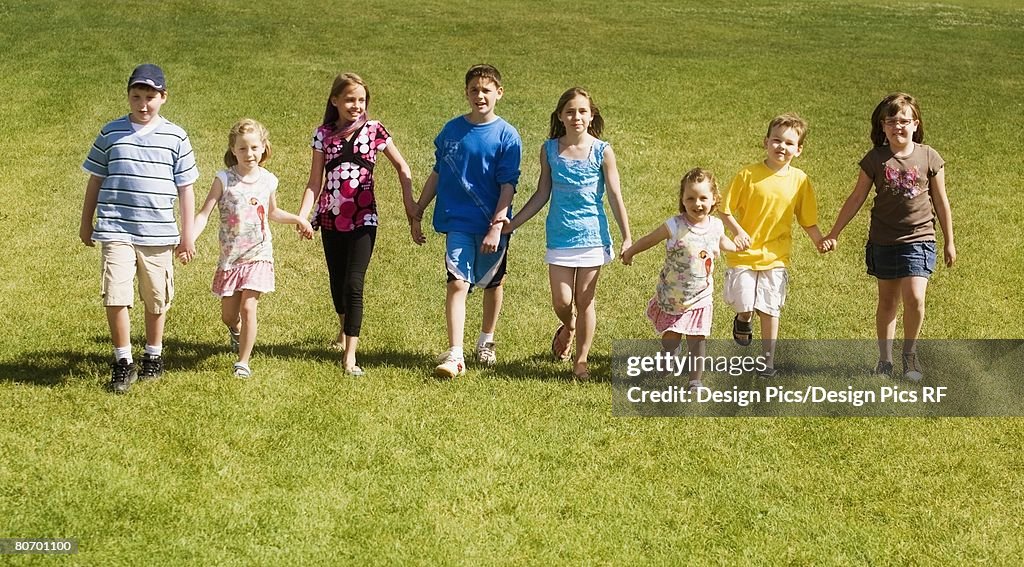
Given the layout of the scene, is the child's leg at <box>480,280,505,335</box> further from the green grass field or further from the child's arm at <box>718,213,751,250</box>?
the child's arm at <box>718,213,751,250</box>

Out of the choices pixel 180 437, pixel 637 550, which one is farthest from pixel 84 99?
pixel 637 550

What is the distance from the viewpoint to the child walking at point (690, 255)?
771 cm

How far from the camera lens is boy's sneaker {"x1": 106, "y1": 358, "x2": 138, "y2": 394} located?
7.52 meters

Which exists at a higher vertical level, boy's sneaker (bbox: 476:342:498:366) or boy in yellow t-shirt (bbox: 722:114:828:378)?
boy in yellow t-shirt (bbox: 722:114:828:378)

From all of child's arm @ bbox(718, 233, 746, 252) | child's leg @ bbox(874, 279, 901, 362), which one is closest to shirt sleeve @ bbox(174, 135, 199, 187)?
child's arm @ bbox(718, 233, 746, 252)

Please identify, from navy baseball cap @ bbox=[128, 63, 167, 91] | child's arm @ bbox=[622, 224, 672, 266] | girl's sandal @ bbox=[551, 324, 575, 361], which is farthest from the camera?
girl's sandal @ bbox=[551, 324, 575, 361]

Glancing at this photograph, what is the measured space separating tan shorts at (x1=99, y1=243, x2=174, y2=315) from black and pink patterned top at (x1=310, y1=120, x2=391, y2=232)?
111 centimetres

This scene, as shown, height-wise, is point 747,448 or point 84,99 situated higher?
point 84,99

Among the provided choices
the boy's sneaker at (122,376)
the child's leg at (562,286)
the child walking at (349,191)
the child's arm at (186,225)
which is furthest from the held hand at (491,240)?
the boy's sneaker at (122,376)

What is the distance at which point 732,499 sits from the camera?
6484mm

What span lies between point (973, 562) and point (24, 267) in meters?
8.34

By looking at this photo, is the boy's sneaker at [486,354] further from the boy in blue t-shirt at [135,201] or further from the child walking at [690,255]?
the boy in blue t-shirt at [135,201]

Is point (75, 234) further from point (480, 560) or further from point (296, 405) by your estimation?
point (480, 560)

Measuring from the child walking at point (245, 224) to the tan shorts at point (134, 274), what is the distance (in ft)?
1.14
